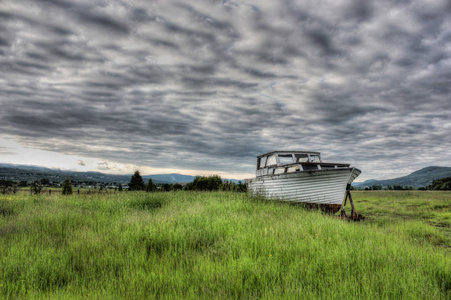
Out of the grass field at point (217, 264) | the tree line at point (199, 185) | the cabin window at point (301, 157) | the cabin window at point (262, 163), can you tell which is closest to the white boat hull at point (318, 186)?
the cabin window at point (301, 157)

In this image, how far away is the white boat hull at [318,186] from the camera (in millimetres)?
14148

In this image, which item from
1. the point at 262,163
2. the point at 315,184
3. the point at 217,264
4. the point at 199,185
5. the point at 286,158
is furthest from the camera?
the point at 199,185

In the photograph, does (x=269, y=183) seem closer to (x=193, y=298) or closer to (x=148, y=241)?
(x=148, y=241)

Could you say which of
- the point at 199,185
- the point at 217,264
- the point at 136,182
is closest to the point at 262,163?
the point at 217,264

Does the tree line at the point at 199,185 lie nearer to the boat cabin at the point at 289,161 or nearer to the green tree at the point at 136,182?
the green tree at the point at 136,182

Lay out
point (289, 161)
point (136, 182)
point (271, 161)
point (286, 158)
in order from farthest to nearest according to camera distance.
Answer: point (136, 182)
point (271, 161)
point (286, 158)
point (289, 161)

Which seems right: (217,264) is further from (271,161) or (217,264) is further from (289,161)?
(271,161)

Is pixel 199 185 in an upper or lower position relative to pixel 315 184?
lower

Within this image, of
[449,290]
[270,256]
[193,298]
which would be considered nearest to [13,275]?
[193,298]

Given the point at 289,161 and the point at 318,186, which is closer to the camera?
the point at 318,186

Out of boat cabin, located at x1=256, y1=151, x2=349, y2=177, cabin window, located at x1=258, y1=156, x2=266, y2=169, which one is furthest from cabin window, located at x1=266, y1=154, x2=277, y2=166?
cabin window, located at x1=258, y1=156, x2=266, y2=169

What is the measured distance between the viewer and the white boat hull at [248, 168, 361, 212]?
14148 mm

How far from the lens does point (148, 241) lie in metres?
6.86

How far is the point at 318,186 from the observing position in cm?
1435
